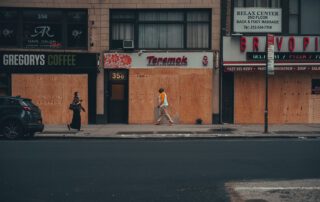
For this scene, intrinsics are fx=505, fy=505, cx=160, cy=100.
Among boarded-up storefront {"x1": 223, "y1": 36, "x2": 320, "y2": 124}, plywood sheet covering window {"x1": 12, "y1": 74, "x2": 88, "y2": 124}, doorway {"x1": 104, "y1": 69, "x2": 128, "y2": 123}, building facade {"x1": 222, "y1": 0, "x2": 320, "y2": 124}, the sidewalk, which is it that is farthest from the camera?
doorway {"x1": 104, "y1": 69, "x2": 128, "y2": 123}

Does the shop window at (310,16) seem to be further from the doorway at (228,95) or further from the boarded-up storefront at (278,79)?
the doorway at (228,95)

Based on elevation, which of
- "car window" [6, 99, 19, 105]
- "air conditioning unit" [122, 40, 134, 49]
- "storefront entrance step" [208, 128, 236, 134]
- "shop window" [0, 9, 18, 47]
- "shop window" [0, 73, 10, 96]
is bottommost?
"storefront entrance step" [208, 128, 236, 134]

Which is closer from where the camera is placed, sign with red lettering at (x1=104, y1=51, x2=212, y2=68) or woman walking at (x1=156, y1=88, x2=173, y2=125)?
woman walking at (x1=156, y1=88, x2=173, y2=125)

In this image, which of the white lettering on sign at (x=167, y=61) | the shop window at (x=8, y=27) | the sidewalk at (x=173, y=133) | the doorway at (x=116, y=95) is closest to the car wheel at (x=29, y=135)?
the sidewalk at (x=173, y=133)

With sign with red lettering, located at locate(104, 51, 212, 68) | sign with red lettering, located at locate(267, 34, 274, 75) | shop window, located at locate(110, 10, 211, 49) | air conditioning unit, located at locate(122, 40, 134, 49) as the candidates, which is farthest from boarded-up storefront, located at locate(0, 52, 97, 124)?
sign with red lettering, located at locate(267, 34, 274, 75)

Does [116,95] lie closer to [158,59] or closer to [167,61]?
[158,59]

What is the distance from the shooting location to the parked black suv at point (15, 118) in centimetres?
1886

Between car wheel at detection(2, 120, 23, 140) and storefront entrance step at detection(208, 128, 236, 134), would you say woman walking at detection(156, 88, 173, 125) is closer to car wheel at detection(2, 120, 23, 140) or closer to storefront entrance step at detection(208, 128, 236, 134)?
storefront entrance step at detection(208, 128, 236, 134)

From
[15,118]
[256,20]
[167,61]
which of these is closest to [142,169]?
[15,118]

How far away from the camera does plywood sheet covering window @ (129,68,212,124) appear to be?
85.5ft

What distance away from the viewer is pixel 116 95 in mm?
26516

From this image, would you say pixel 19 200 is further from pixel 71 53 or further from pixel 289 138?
pixel 71 53

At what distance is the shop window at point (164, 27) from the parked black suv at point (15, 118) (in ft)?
27.4

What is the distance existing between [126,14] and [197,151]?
13.4 meters
